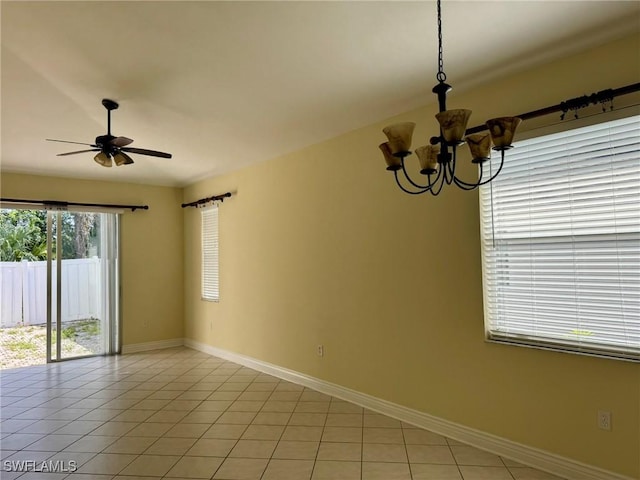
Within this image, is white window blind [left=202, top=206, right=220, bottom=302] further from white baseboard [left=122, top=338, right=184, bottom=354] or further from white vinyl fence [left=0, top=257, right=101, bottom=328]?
white vinyl fence [left=0, top=257, right=101, bottom=328]

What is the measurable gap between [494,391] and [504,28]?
7.69ft

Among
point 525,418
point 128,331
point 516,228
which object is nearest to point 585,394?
point 525,418

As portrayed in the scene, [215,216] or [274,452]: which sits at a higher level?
[215,216]

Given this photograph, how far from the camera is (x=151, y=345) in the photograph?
20.8 feet

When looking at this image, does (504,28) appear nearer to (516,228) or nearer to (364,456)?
(516,228)

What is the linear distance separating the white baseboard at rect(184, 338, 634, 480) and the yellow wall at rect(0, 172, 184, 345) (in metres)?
2.85

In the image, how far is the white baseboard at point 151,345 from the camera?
6.12 m

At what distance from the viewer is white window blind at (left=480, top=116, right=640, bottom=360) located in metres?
2.24

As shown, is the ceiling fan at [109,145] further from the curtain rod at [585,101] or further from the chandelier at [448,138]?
the curtain rod at [585,101]

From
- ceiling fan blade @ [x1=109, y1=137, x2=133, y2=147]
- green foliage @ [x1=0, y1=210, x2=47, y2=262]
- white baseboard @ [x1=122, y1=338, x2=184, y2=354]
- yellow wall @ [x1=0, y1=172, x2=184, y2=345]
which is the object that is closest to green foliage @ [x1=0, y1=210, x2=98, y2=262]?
green foliage @ [x1=0, y1=210, x2=47, y2=262]

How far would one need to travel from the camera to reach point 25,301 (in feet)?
17.9

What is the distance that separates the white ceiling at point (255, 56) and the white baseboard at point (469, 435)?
256 cm

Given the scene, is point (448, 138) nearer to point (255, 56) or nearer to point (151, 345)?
point (255, 56)

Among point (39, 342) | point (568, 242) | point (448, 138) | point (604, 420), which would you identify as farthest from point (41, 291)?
point (604, 420)
